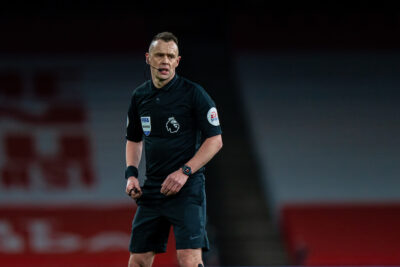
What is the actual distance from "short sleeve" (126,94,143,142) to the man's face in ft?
1.13

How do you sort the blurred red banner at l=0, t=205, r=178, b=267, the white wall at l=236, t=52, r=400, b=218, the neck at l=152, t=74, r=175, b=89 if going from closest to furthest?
the neck at l=152, t=74, r=175, b=89, the blurred red banner at l=0, t=205, r=178, b=267, the white wall at l=236, t=52, r=400, b=218

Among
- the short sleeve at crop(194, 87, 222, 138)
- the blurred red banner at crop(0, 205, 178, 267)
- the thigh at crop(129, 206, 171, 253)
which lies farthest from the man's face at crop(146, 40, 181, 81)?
the blurred red banner at crop(0, 205, 178, 267)

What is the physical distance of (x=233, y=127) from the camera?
13.0 meters

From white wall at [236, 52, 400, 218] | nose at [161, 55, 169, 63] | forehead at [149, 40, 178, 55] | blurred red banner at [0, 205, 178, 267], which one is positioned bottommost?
blurred red banner at [0, 205, 178, 267]

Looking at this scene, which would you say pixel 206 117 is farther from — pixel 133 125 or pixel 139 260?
pixel 139 260

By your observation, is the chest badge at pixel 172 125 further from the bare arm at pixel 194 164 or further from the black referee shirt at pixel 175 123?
the bare arm at pixel 194 164

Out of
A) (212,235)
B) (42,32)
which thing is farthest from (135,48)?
(212,235)

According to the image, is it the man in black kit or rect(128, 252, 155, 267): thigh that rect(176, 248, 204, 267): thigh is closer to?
the man in black kit

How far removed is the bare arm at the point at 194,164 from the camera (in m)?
4.11

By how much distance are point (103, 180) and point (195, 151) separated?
706cm

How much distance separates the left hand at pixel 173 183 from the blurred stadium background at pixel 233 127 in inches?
212

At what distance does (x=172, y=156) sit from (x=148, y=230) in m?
0.51

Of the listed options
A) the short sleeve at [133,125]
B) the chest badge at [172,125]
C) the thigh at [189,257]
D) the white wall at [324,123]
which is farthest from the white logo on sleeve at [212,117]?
the white wall at [324,123]

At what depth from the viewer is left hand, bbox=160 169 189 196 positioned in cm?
411
